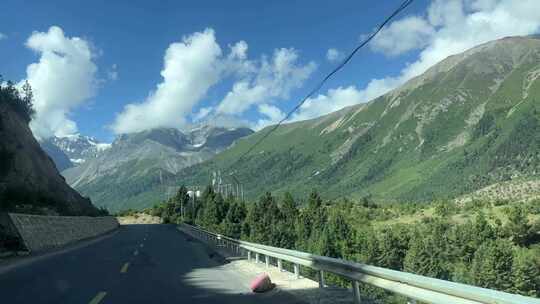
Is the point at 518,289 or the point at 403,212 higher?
the point at 403,212

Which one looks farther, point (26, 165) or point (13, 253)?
point (26, 165)

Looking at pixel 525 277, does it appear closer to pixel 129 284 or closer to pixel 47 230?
pixel 47 230

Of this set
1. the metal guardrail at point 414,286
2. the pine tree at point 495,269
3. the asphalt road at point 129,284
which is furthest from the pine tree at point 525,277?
the metal guardrail at point 414,286

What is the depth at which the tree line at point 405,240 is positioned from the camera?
8444 centimetres

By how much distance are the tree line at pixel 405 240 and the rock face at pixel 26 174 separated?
1387 inches

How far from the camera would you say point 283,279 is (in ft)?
48.5

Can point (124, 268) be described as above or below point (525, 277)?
above

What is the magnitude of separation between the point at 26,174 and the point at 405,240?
72675mm

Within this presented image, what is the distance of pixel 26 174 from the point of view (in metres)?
68.2

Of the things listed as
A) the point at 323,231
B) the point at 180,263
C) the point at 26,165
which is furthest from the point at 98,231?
the point at 323,231

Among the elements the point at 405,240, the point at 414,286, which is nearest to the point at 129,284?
the point at 414,286

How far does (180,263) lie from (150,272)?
4.00 metres

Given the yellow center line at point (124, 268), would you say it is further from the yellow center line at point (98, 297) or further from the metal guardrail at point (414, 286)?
the metal guardrail at point (414, 286)

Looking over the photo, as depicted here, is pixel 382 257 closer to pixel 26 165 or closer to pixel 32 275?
pixel 26 165
